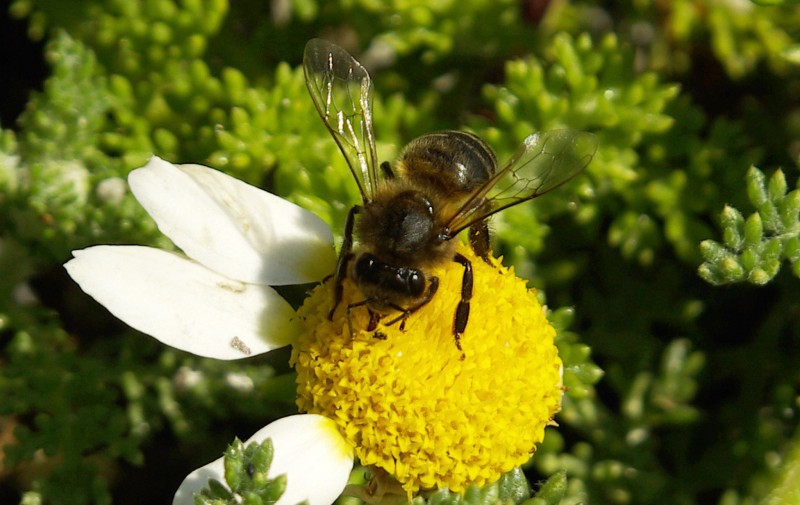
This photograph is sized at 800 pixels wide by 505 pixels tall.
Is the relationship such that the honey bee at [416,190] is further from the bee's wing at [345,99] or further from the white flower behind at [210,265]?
the white flower behind at [210,265]

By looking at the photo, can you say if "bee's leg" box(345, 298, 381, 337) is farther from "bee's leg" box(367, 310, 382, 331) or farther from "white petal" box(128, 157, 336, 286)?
"white petal" box(128, 157, 336, 286)

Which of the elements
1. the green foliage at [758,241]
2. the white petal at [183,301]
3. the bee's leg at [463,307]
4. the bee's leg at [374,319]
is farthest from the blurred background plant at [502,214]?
the bee's leg at [463,307]

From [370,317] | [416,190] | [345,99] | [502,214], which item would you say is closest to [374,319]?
[370,317]

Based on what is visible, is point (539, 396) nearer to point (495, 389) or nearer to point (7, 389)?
point (495, 389)

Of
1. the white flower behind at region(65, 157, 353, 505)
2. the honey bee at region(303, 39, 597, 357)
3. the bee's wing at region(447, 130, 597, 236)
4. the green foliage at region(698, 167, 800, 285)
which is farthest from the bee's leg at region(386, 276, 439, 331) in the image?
the green foliage at region(698, 167, 800, 285)

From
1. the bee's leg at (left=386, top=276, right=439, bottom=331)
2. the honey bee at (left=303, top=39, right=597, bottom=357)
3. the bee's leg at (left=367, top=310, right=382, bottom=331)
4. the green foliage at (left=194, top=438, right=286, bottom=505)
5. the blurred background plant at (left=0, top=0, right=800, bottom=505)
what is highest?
the honey bee at (left=303, top=39, right=597, bottom=357)

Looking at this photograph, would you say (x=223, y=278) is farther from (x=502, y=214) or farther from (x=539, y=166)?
(x=502, y=214)

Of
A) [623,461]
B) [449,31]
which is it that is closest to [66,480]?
[623,461]

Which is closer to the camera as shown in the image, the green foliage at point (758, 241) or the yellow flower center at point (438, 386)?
the yellow flower center at point (438, 386)

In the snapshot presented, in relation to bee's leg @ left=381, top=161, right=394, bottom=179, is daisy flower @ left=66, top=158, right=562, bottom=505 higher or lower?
lower
